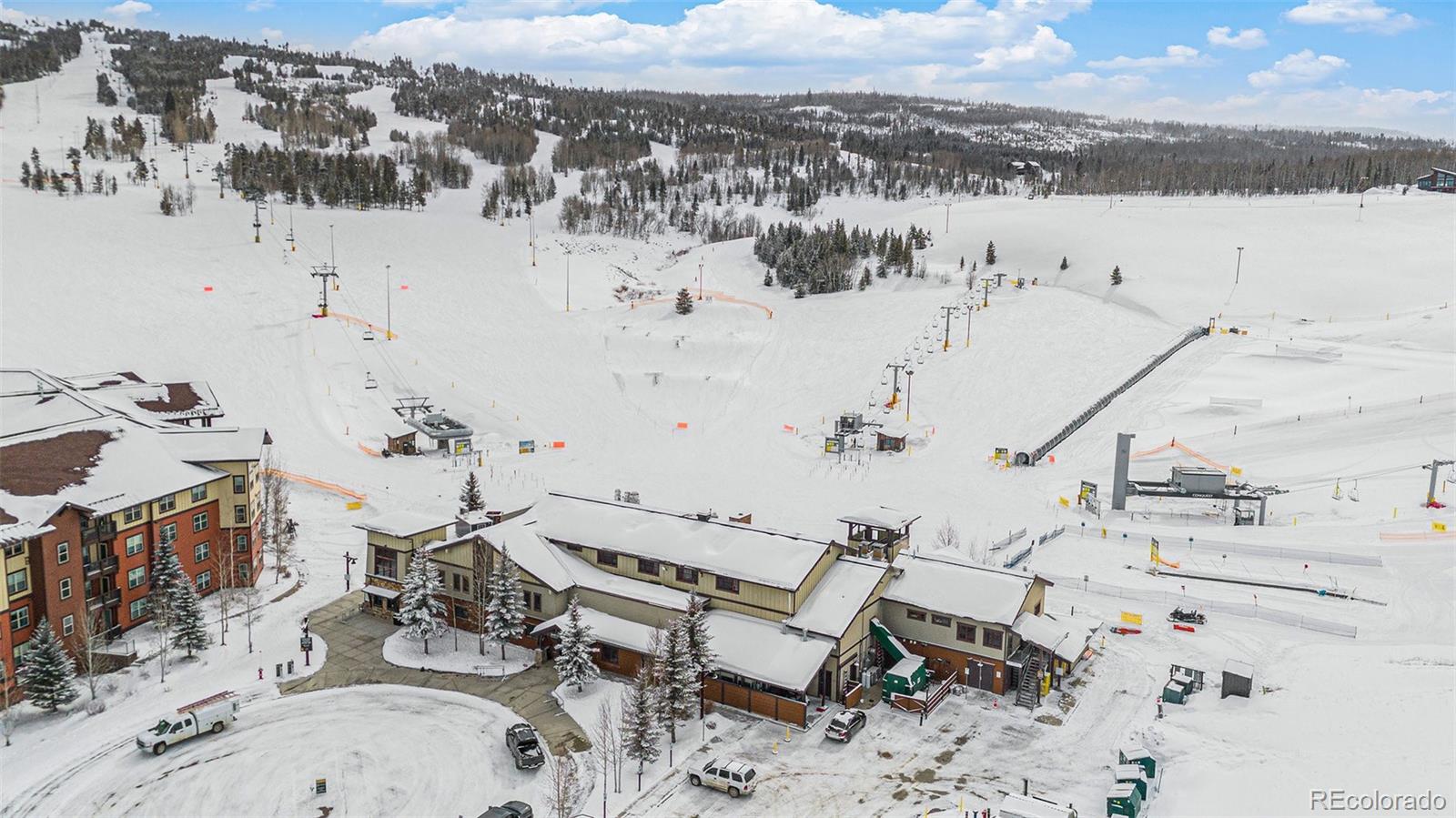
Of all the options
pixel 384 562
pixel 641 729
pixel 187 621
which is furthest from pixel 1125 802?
pixel 187 621

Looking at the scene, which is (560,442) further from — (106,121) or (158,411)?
(106,121)

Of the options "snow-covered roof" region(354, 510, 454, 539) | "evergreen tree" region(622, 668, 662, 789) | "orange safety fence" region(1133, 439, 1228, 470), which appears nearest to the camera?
"evergreen tree" region(622, 668, 662, 789)

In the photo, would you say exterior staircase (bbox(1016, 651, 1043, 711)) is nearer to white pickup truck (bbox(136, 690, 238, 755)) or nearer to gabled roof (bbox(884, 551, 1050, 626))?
gabled roof (bbox(884, 551, 1050, 626))

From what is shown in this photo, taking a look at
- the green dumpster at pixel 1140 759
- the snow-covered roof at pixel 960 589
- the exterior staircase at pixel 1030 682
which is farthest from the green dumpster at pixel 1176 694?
the snow-covered roof at pixel 960 589

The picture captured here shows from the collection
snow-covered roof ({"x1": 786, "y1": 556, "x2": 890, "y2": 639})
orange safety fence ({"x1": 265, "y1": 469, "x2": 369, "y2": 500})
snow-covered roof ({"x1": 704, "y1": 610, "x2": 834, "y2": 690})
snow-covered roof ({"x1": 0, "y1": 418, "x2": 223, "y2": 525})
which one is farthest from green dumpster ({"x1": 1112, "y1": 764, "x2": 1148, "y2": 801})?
orange safety fence ({"x1": 265, "y1": 469, "x2": 369, "y2": 500})

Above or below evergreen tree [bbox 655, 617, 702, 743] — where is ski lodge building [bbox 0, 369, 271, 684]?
above

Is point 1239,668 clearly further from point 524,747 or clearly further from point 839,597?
point 524,747

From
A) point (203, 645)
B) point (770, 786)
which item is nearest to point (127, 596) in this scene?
point (203, 645)

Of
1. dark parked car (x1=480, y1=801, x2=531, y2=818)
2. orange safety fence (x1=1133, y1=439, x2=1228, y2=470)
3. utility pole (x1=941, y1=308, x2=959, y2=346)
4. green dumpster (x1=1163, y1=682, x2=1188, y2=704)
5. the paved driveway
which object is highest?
utility pole (x1=941, y1=308, x2=959, y2=346)
